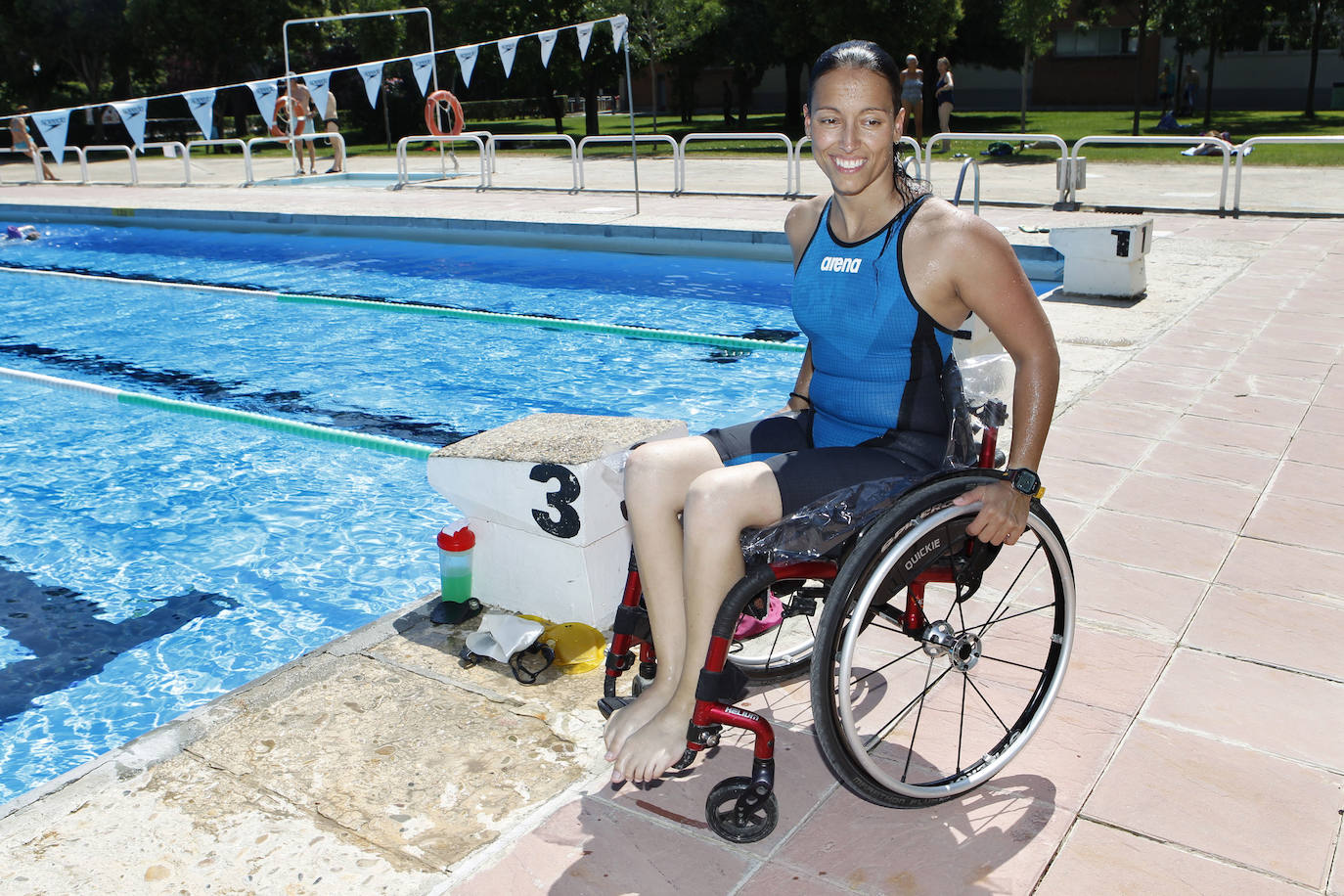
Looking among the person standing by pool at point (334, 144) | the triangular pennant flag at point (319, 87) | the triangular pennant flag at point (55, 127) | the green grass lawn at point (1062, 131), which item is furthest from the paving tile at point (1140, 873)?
the person standing by pool at point (334, 144)

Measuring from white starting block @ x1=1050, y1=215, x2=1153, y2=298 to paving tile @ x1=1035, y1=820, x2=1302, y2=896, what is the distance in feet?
21.0

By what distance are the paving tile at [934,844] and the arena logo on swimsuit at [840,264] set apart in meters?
1.19

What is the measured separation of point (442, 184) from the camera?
19.0 metres

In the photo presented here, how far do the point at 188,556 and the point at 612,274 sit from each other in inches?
291

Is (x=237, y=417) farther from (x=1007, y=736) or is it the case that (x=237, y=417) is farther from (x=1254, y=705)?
(x=1254, y=705)

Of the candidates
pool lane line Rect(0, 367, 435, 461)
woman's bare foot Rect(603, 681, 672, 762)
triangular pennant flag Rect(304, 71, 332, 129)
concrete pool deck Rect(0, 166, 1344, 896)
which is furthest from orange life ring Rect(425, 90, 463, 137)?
woman's bare foot Rect(603, 681, 672, 762)

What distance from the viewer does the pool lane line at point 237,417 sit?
6418 mm

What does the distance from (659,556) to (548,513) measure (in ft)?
3.01

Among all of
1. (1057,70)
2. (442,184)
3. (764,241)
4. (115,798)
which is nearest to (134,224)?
(442,184)

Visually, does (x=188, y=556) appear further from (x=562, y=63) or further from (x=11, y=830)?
(x=562, y=63)

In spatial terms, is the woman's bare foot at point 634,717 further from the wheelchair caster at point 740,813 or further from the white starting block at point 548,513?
the white starting block at point 548,513

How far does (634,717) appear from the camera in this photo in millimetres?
2457

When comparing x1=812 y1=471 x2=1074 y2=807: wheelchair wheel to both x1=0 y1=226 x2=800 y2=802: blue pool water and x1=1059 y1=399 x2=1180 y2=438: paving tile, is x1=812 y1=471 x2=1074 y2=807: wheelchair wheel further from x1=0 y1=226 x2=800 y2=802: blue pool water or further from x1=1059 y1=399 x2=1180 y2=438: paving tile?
x1=0 y1=226 x2=800 y2=802: blue pool water

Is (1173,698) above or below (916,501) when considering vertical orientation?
below
